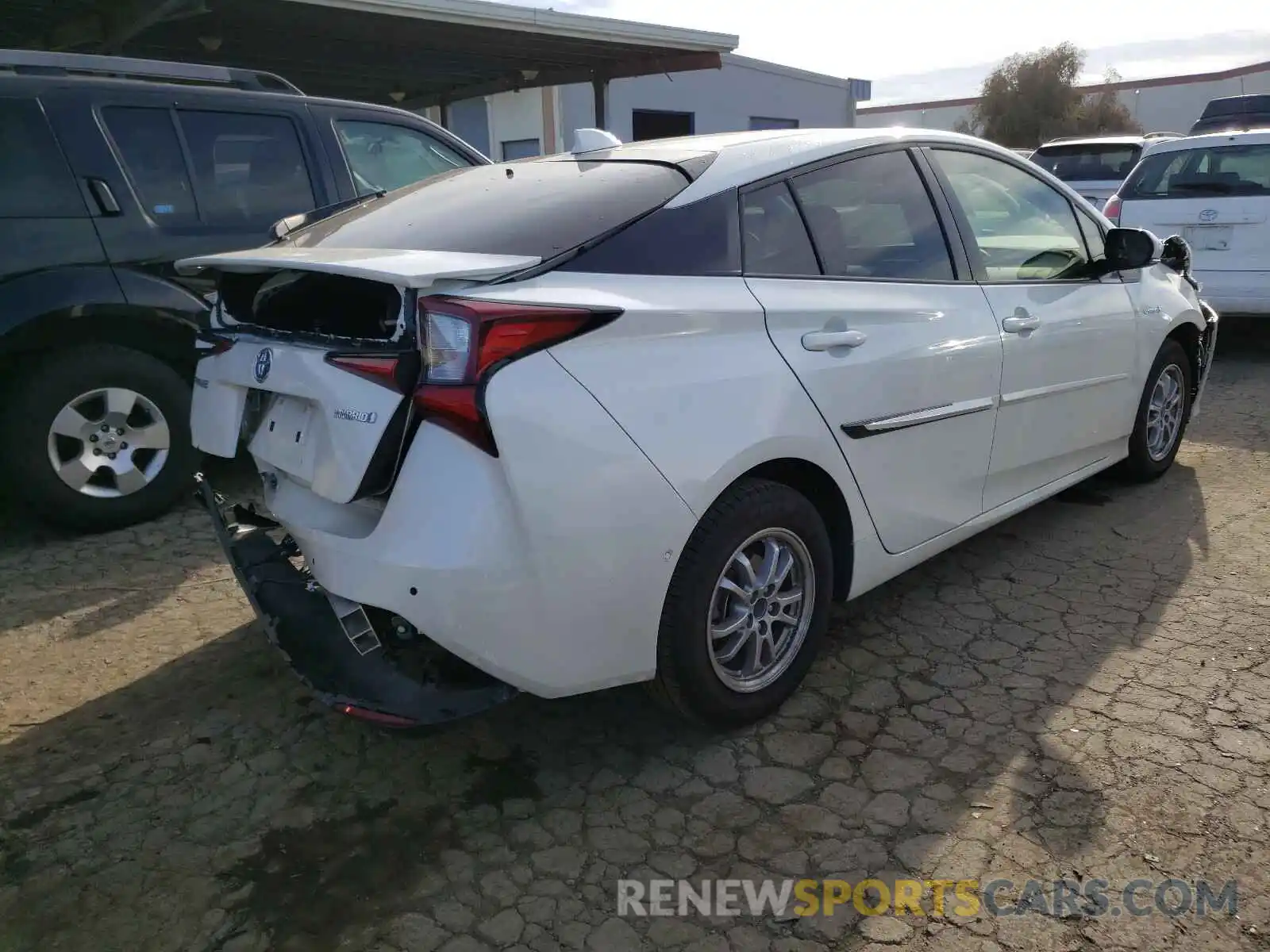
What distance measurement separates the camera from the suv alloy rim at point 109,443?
439 cm

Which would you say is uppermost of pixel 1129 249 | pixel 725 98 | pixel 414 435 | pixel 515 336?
pixel 725 98

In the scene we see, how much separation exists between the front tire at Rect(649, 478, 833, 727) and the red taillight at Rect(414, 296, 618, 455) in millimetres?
662

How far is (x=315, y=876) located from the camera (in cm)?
237

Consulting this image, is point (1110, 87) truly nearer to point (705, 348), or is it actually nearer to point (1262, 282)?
point (1262, 282)

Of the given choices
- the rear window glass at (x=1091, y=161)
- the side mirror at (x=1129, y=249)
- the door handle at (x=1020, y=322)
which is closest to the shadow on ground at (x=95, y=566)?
the door handle at (x=1020, y=322)

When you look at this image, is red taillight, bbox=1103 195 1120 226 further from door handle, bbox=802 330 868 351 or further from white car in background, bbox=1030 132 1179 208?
door handle, bbox=802 330 868 351

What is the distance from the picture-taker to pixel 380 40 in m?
9.34

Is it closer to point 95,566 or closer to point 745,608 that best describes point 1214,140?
point 745,608

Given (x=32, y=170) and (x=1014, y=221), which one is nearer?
(x=1014, y=221)

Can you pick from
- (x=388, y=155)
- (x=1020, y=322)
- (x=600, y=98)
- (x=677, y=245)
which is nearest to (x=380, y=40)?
(x=600, y=98)

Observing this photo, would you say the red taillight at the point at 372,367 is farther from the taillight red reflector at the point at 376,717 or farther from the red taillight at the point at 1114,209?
the red taillight at the point at 1114,209

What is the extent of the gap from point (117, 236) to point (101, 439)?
0.91 meters

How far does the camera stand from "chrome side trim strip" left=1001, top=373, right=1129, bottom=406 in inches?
140

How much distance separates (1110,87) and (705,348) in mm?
41088
